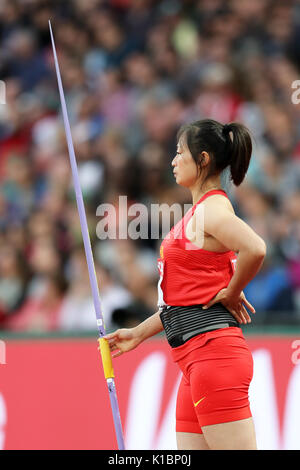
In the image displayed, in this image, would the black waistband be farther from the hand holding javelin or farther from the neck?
the neck

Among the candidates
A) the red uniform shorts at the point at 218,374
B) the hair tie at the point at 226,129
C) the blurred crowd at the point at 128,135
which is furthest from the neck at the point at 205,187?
the blurred crowd at the point at 128,135

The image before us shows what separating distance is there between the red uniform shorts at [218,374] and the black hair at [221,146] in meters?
0.62

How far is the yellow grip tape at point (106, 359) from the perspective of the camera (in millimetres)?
3096

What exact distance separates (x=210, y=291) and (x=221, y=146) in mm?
559

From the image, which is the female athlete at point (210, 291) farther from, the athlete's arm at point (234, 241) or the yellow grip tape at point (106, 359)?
the yellow grip tape at point (106, 359)

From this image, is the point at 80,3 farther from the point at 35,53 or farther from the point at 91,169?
the point at 91,169

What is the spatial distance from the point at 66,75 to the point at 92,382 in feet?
14.0

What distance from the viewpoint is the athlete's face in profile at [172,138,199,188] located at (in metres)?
2.98

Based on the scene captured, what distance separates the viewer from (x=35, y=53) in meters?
8.91

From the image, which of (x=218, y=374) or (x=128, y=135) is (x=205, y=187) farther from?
(x=128, y=135)

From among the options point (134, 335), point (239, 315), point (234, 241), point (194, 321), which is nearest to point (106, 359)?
point (134, 335)

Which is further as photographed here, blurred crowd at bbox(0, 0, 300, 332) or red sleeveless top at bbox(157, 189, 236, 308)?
blurred crowd at bbox(0, 0, 300, 332)

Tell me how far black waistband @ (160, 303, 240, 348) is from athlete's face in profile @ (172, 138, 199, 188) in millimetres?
493

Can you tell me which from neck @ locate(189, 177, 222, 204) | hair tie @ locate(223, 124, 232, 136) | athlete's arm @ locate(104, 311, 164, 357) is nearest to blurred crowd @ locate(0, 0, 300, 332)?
athlete's arm @ locate(104, 311, 164, 357)
